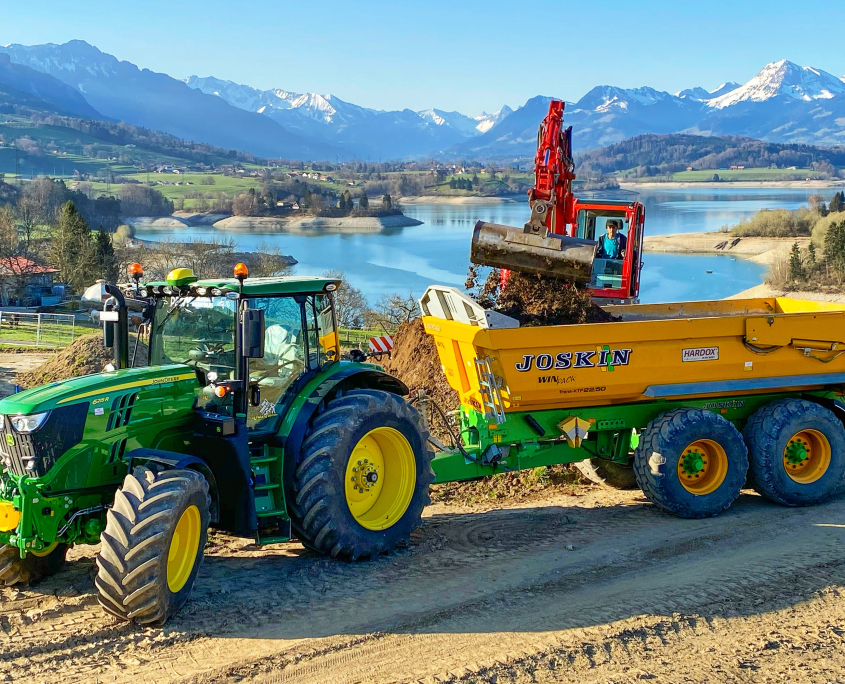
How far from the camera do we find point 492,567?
20.7ft

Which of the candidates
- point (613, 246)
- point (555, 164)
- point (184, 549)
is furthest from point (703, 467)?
point (613, 246)

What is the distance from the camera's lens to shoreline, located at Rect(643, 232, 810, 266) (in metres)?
73.1

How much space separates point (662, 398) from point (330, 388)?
10.5 ft

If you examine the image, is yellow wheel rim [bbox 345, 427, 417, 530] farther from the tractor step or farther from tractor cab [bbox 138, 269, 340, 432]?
tractor cab [bbox 138, 269, 340, 432]

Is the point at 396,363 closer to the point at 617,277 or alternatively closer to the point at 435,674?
the point at 617,277

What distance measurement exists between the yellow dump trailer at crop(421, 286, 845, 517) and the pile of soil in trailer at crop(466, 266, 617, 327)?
23.5 inches

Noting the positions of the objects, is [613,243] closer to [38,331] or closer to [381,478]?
[381,478]

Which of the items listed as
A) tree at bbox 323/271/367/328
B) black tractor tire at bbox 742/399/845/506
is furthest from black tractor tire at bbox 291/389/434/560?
tree at bbox 323/271/367/328

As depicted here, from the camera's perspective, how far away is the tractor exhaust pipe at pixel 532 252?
8.25 meters

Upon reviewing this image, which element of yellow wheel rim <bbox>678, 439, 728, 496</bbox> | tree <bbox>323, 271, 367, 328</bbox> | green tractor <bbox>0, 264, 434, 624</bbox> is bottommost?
tree <bbox>323, 271, 367, 328</bbox>

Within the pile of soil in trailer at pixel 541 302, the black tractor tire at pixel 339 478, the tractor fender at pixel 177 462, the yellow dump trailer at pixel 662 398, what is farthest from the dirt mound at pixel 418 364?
the tractor fender at pixel 177 462

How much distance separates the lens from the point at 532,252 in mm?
8383

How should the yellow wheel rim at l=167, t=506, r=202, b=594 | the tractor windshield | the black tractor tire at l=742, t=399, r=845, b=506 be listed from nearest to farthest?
the yellow wheel rim at l=167, t=506, r=202, b=594
the tractor windshield
the black tractor tire at l=742, t=399, r=845, b=506

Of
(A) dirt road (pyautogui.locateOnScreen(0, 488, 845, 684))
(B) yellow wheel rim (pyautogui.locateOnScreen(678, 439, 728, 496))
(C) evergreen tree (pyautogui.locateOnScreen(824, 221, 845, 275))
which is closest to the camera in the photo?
(A) dirt road (pyautogui.locateOnScreen(0, 488, 845, 684))
